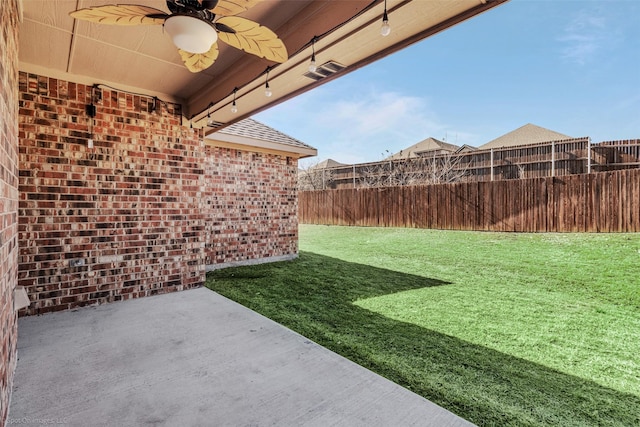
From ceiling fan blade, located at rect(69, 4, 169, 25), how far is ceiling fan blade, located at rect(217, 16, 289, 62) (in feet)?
1.32

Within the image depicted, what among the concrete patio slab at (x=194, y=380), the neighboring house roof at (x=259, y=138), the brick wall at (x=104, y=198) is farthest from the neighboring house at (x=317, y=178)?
the concrete patio slab at (x=194, y=380)

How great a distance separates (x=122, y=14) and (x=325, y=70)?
169 centimetres

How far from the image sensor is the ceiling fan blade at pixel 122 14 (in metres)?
1.86

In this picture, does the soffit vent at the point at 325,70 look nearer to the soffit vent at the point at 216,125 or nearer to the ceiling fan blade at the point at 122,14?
the ceiling fan blade at the point at 122,14

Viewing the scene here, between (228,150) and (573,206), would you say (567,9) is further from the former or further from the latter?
(228,150)

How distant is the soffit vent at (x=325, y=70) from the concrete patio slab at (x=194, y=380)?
262cm

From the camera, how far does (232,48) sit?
3.03 m

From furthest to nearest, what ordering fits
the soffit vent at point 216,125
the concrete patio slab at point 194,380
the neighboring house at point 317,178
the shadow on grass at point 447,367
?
1. the neighboring house at point 317,178
2. the soffit vent at point 216,125
3. the shadow on grass at point 447,367
4. the concrete patio slab at point 194,380

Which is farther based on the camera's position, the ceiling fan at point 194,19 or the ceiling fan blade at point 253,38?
the ceiling fan blade at point 253,38

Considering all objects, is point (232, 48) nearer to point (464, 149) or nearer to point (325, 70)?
point (325, 70)

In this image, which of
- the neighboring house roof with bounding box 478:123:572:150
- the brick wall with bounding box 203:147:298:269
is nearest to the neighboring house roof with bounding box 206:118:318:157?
the brick wall with bounding box 203:147:298:269

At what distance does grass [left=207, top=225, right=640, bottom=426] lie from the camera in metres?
2.11

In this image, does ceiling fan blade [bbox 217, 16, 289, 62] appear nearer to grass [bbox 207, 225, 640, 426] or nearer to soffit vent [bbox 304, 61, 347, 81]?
soffit vent [bbox 304, 61, 347, 81]

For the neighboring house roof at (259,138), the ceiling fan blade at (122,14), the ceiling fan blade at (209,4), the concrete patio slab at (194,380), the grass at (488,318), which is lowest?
the grass at (488,318)
